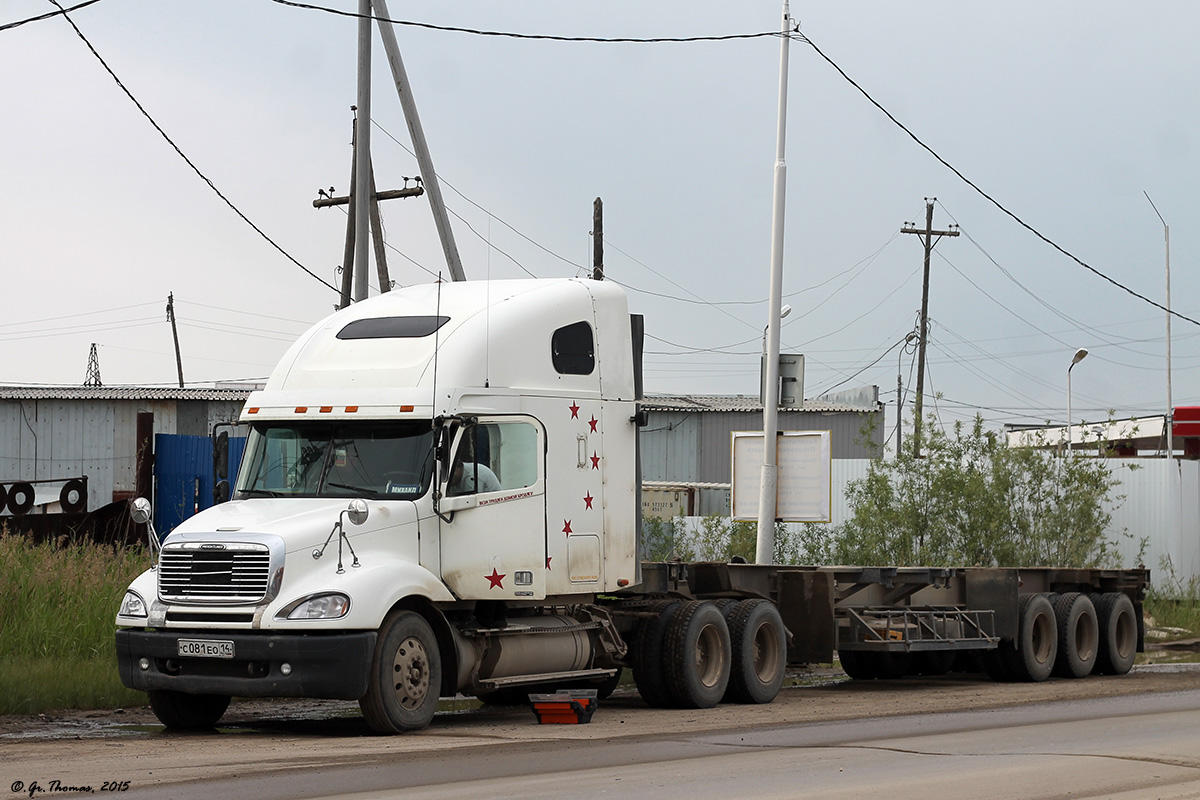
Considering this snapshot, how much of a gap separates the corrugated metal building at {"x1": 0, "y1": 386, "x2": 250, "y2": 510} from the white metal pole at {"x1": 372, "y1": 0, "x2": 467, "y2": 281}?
786 inches

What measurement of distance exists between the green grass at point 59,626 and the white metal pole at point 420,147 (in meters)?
6.54

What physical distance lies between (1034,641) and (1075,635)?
0.75m

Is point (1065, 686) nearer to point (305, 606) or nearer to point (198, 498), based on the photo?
point (305, 606)

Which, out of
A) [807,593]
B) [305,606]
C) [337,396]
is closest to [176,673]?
[305,606]

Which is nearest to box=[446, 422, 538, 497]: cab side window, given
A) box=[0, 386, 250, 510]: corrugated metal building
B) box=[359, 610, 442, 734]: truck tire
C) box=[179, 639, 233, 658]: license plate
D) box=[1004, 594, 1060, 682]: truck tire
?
box=[359, 610, 442, 734]: truck tire

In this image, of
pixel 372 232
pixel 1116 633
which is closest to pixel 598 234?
pixel 372 232

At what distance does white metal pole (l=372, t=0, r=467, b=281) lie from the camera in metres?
21.7

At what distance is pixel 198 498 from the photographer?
23562 millimetres

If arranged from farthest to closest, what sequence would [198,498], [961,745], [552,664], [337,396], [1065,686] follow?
[198,498] → [1065,686] → [552,664] → [337,396] → [961,745]

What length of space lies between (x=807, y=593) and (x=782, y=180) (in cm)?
613

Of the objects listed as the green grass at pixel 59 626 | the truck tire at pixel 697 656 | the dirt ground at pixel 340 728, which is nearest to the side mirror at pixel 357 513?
the dirt ground at pixel 340 728

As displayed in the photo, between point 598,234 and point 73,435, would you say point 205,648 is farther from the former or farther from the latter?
point 73,435

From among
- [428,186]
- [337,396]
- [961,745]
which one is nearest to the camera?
[961,745]

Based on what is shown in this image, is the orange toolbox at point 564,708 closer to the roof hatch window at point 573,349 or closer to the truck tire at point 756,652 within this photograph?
the truck tire at point 756,652
